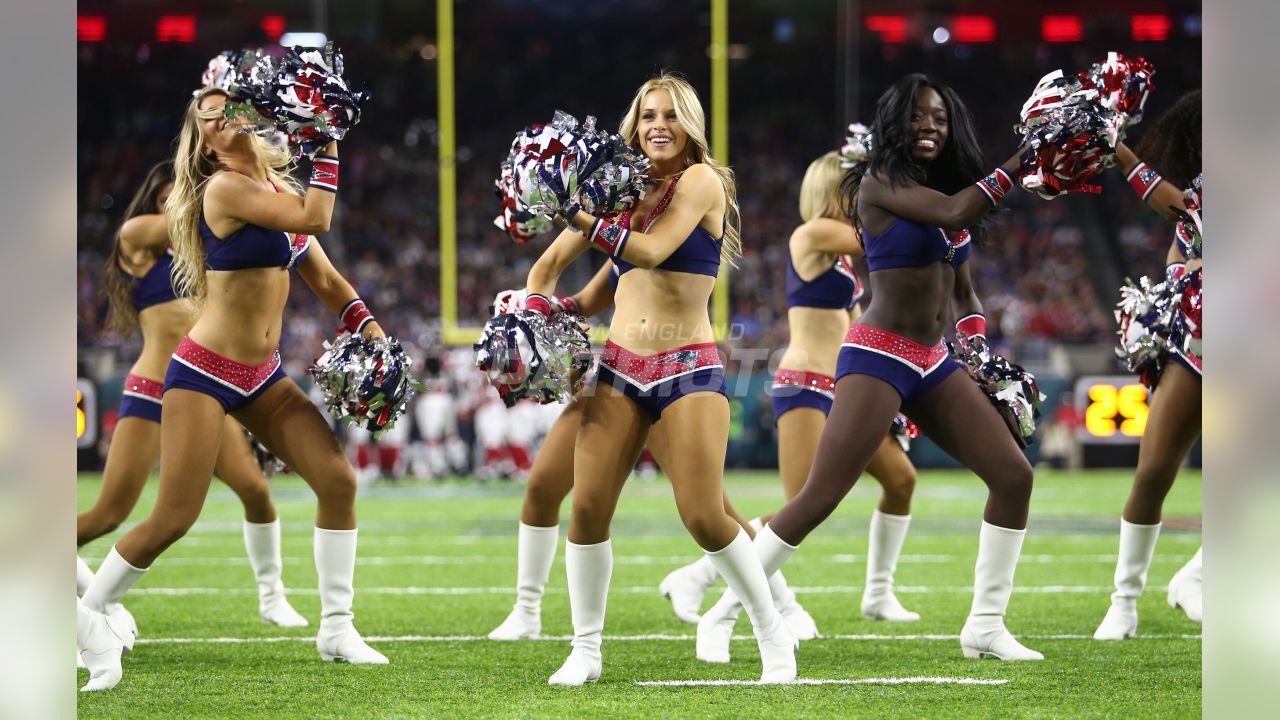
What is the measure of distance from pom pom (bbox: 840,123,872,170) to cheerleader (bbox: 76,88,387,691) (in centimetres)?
186

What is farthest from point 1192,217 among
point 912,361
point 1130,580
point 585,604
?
point 585,604

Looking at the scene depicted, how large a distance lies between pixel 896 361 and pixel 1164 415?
122cm

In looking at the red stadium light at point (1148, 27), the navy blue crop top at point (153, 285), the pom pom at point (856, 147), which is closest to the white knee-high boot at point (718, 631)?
the pom pom at point (856, 147)

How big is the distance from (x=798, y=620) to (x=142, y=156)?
713 inches

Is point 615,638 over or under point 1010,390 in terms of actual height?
under

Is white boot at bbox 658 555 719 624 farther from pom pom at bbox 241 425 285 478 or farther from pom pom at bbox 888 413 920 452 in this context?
pom pom at bbox 241 425 285 478

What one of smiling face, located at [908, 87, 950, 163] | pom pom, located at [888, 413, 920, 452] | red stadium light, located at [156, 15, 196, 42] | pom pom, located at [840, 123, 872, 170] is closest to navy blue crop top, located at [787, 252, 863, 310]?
pom pom, located at [840, 123, 872, 170]

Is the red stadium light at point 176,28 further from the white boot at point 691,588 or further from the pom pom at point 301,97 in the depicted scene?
the pom pom at point 301,97

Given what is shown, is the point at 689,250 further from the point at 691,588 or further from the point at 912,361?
the point at 691,588

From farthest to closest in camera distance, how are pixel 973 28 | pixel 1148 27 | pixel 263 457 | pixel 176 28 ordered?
1. pixel 973 28
2. pixel 1148 27
3. pixel 176 28
4. pixel 263 457

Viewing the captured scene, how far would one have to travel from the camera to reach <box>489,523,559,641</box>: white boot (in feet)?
16.4

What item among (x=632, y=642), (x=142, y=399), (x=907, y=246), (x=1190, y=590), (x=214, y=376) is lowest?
(x=632, y=642)

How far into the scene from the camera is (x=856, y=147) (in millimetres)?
5047
